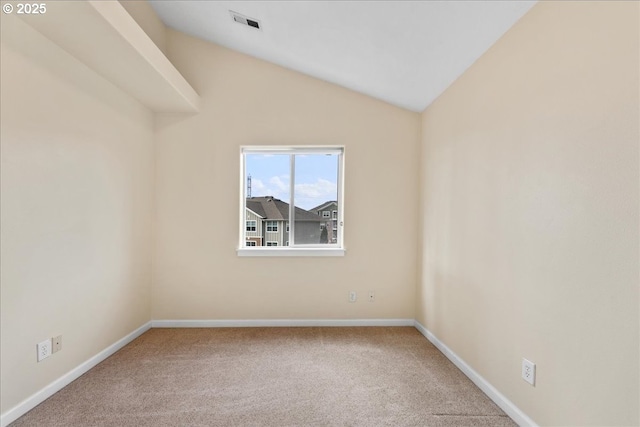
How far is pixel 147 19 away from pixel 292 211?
2.27 metres

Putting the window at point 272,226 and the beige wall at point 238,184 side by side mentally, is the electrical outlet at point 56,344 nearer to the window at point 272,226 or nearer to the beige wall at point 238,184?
the beige wall at point 238,184

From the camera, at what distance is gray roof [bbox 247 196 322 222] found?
3.25m

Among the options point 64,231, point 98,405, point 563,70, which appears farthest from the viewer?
point 64,231

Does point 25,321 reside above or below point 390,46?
below

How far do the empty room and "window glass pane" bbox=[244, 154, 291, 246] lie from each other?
24 mm

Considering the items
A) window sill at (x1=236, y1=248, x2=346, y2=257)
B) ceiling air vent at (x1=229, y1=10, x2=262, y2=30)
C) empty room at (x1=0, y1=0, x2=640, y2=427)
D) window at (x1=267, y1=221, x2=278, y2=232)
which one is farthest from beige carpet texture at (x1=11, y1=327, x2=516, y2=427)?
ceiling air vent at (x1=229, y1=10, x2=262, y2=30)

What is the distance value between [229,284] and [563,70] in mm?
3082

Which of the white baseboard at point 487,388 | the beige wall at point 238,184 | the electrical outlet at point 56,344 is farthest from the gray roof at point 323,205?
the electrical outlet at point 56,344

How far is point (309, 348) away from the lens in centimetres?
260

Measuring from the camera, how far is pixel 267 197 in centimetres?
325

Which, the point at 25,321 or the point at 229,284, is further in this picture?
the point at 229,284

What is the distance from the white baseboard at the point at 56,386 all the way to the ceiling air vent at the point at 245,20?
297cm

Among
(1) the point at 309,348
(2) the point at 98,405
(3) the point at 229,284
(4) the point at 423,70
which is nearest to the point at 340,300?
(1) the point at 309,348

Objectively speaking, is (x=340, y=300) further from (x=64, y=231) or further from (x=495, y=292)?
(x=64, y=231)
